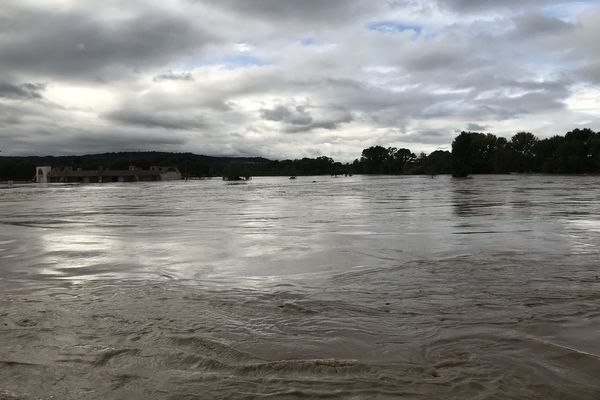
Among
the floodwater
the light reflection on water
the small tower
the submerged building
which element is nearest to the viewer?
the floodwater

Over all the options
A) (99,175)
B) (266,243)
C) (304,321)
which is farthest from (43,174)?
(304,321)

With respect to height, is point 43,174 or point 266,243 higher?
point 43,174

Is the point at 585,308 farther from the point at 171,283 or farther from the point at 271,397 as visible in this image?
the point at 171,283

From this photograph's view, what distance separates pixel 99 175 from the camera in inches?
6407

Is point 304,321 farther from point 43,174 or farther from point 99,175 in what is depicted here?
point 99,175

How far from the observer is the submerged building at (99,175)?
155500mm

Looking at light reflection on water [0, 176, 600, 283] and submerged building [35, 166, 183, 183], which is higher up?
submerged building [35, 166, 183, 183]

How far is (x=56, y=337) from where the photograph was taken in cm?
514

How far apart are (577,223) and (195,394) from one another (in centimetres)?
1511

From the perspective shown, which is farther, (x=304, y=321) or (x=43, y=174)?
(x=43, y=174)

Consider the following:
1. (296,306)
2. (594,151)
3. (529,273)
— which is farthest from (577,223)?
(594,151)

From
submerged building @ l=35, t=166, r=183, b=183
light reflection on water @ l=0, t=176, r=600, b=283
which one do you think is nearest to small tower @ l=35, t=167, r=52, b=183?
submerged building @ l=35, t=166, r=183, b=183

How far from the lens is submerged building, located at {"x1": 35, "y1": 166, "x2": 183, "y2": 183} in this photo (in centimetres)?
15550

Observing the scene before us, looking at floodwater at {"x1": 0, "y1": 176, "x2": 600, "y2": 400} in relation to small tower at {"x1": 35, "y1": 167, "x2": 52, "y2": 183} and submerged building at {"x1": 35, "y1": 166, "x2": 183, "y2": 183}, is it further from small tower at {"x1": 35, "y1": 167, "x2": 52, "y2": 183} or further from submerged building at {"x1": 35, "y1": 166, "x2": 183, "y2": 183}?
submerged building at {"x1": 35, "y1": 166, "x2": 183, "y2": 183}
